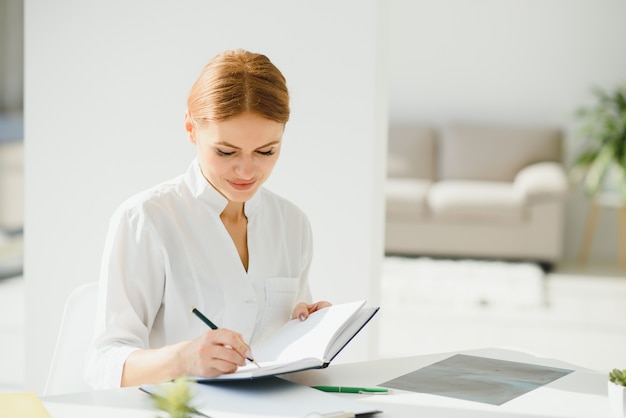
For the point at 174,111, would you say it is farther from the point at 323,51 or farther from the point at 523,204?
the point at 523,204

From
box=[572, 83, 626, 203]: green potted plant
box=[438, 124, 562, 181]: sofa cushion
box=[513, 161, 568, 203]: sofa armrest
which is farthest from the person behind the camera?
box=[438, 124, 562, 181]: sofa cushion

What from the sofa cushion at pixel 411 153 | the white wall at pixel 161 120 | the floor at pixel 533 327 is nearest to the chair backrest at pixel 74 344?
the white wall at pixel 161 120

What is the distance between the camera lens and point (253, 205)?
1825mm

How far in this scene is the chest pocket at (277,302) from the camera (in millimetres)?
1775

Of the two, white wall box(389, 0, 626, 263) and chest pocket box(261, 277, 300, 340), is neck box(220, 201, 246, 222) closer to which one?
chest pocket box(261, 277, 300, 340)

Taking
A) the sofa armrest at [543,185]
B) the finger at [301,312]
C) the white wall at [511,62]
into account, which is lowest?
the finger at [301,312]

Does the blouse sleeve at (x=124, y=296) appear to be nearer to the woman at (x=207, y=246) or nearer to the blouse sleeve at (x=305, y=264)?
the woman at (x=207, y=246)

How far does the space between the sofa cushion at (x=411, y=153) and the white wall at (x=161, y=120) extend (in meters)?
4.68

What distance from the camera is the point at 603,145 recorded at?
6.69 m

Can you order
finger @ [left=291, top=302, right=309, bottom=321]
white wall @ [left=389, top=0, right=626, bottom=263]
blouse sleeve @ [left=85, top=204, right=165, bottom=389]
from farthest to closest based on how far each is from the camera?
1. white wall @ [left=389, top=0, right=626, bottom=263]
2. finger @ [left=291, top=302, right=309, bottom=321]
3. blouse sleeve @ [left=85, top=204, right=165, bottom=389]

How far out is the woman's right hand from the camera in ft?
4.32

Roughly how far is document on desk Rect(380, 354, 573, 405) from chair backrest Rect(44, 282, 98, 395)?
617 millimetres

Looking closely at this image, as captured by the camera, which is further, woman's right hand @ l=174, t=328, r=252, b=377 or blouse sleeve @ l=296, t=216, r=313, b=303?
blouse sleeve @ l=296, t=216, r=313, b=303

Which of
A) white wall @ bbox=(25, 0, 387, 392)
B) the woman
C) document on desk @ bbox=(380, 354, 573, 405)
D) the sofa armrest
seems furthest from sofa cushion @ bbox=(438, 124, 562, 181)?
document on desk @ bbox=(380, 354, 573, 405)
